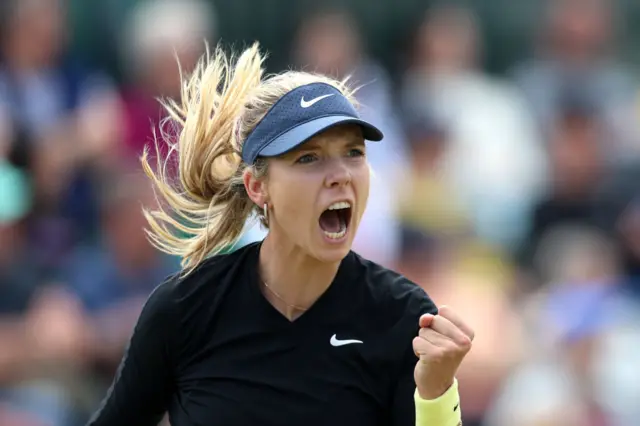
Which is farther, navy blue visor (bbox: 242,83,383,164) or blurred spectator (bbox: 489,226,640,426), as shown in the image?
blurred spectator (bbox: 489,226,640,426)

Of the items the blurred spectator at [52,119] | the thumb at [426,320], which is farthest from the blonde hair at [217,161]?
the blurred spectator at [52,119]

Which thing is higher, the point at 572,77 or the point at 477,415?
the point at 572,77

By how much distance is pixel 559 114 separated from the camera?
23.9 feet

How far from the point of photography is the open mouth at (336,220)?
299cm

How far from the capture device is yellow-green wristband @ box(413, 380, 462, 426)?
2.81m

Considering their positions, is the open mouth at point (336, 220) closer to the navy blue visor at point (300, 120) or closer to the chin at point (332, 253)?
the chin at point (332, 253)

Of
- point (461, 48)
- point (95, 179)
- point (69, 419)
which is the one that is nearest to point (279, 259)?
point (69, 419)

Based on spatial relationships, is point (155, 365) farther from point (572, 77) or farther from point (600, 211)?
point (572, 77)

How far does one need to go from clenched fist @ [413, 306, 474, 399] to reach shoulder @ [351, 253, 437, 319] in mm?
228

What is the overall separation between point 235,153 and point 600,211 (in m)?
4.08

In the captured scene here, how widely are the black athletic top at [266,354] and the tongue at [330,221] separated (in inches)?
6.7

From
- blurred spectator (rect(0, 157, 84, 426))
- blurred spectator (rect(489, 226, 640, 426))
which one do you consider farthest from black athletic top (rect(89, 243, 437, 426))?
blurred spectator (rect(489, 226, 640, 426))

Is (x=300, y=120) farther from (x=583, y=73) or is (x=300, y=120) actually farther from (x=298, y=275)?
(x=583, y=73)

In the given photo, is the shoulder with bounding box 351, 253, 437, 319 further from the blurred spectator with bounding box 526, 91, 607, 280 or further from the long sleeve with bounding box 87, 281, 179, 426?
the blurred spectator with bounding box 526, 91, 607, 280
